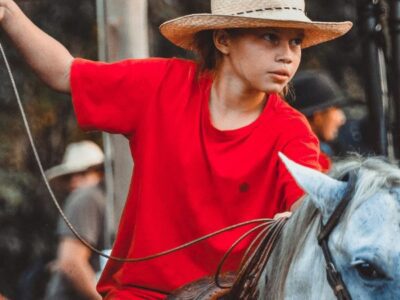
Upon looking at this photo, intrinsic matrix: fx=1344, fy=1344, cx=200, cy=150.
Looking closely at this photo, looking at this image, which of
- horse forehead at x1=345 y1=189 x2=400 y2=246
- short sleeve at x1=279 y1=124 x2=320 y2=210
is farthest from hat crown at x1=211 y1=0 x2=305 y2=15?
horse forehead at x1=345 y1=189 x2=400 y2=246

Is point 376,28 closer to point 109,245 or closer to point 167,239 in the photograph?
point 109,245

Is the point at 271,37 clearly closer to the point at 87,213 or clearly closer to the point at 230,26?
the point at 230,26

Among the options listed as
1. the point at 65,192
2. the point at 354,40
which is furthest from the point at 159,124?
the point at 354,40

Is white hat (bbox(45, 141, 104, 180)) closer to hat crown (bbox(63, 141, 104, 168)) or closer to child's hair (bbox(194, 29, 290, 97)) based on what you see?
hat crown (bbox(63, 141, 104, 168))

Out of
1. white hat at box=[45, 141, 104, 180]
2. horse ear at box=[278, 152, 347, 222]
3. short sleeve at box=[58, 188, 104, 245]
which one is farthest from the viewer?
white hat at box=[45, 141, 104, 180]

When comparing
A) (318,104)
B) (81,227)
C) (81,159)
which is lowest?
(81,227)

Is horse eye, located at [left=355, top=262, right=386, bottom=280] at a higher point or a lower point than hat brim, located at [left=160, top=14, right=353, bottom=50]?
lower

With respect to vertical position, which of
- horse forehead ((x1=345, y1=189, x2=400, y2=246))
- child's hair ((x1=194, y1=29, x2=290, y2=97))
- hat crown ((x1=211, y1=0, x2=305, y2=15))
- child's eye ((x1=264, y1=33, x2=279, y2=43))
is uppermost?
hat crown ((x1=211, y1=0, x2=305, y2=15))

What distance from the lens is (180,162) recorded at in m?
4.62

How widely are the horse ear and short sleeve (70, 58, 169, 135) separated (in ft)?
3.37

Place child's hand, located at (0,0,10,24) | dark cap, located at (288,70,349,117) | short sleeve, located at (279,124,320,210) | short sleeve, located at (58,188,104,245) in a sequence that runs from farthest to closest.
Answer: short sleeve, located at (58,188,104,245) < dark cap, located at (288,70,349,117) < child's hand, located at (0,0,10,24) < short sleeve, located at (279,124,320,210)

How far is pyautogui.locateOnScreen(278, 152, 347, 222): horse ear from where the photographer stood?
382 cm

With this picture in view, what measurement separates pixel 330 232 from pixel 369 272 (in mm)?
238

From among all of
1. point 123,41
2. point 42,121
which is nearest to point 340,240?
point 123,41
